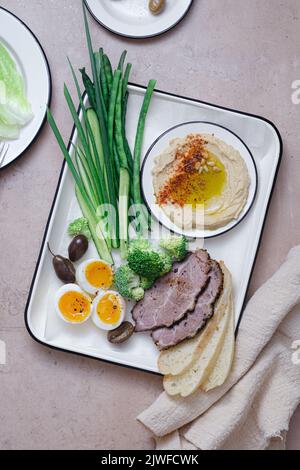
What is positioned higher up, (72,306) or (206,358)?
(72,306)

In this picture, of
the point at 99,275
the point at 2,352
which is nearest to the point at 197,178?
the point at 99,275

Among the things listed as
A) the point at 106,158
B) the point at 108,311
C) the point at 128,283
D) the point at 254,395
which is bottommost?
the point at 254,395

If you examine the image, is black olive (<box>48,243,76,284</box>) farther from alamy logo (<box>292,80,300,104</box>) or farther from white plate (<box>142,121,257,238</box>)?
alamy logo (<box>292,80,300,104</box>)

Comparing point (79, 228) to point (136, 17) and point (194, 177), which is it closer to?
point (194, 177)

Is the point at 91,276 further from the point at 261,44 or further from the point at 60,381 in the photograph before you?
the point at 261,44

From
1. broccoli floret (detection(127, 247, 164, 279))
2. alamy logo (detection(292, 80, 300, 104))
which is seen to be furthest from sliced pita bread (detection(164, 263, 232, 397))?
alamy logo (detection(292, 80, 300, 104))

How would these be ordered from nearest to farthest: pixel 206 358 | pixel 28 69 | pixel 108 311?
1. pixel 206 358
2. pixel 108 311
3. pixel 28 69
